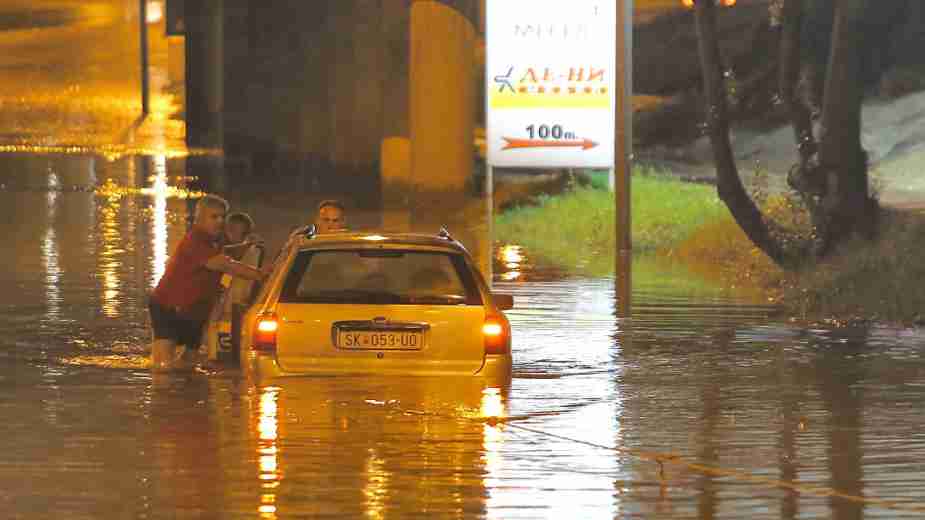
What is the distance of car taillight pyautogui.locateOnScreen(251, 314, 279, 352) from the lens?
469 inches

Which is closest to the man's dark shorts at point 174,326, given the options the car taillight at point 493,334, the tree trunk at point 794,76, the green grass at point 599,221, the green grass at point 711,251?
the car taillight at point 493,334

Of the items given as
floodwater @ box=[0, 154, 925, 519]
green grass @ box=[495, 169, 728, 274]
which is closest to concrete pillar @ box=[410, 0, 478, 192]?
green grass @ box=[495, 169, 728, 274]

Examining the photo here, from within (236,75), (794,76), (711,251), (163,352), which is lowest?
(163,352)

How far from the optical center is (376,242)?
12281 mm

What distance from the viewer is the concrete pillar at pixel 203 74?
53.3 metres

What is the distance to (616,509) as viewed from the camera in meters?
Answer: 9.53

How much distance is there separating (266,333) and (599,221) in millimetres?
14479

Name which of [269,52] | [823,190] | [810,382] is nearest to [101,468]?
[810,382]

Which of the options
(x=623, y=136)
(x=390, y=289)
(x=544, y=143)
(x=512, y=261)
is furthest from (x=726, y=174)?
(x=390, y=289)

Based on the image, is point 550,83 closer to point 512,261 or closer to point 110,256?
point 512,261

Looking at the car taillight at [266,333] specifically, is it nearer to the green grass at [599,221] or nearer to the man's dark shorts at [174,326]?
the man's dark shorts at [174,326]

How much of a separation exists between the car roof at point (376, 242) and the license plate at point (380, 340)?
55 centimetres

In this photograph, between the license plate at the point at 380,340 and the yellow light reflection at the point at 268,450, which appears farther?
the license plate at the point at 380,340

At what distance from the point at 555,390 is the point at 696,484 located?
3.32m
